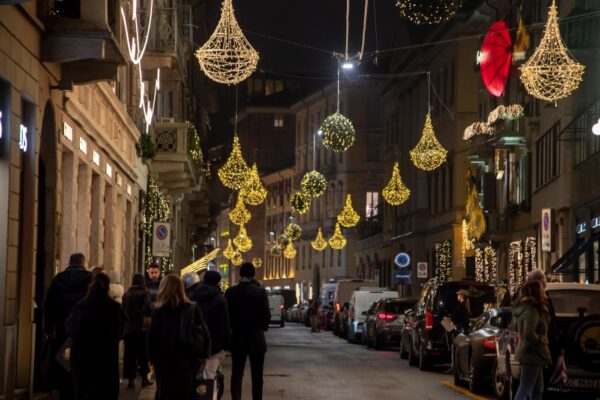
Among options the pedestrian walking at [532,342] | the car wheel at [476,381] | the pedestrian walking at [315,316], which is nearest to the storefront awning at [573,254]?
the car wheel at [476,381]

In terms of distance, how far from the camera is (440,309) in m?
30.0

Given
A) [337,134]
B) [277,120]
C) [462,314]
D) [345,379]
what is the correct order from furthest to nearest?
→ [277,120] → [337,134] → [462,314] → [345,379]

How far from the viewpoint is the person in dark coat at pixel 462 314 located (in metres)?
28.5

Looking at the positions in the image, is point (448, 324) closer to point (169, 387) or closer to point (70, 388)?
point (70, 388)

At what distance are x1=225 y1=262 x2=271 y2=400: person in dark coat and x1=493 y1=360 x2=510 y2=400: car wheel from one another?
451 centimetres

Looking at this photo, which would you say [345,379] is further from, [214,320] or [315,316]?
[315,316]

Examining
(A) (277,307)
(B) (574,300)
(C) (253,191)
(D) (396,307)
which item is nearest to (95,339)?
(B) (574,300)

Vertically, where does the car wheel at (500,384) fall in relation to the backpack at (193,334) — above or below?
below

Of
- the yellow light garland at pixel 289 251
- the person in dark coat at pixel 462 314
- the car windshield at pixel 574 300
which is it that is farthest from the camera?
the yellow light garland at pixel 289 251

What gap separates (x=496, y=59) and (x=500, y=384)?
96.9 feet

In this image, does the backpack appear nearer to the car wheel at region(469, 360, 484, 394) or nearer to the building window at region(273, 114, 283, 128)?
the car wheel at region(469, 360, 484, 394)

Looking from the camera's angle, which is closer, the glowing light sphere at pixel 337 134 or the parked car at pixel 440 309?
the parked car at pixel 440 309

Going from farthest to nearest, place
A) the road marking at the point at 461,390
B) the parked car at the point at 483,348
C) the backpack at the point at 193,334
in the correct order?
1. the road marking at the point at 461,390
2. the parked car at the point at 483,348
3. the backpack at the point at 193,334

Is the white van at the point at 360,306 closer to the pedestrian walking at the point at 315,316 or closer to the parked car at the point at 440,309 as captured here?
the pedestrian walking at the point at 315,316
